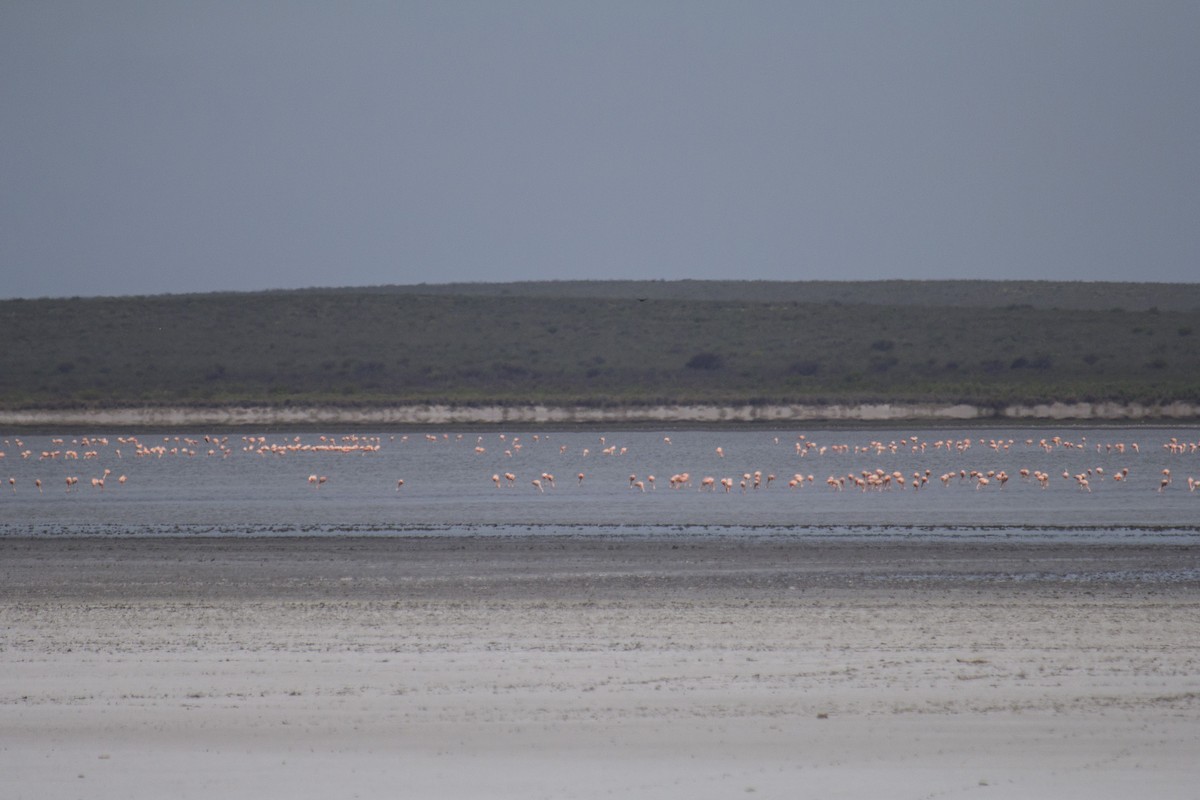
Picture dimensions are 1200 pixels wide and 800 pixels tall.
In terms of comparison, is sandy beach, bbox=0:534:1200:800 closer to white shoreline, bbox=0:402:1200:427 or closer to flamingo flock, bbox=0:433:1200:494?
flamingo flock, bbox=0:433:1200:494

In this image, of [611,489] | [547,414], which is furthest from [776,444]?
[611,489]

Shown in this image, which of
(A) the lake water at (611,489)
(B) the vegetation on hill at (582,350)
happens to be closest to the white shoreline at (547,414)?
(B) the vegetation on hill at (582,350)

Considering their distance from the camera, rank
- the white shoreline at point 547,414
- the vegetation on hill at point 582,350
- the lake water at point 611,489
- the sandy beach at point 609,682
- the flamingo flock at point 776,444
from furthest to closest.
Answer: the vegetation on hill at point 582,350
the white shoreline at point 547,414
the flamingo flock at point 776,444
the lake water at point 611,489
the sandy beach at point 609,682

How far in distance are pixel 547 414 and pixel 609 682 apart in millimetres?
48154

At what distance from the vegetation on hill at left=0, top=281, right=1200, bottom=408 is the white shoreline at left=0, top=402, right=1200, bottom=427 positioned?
675 millimetres

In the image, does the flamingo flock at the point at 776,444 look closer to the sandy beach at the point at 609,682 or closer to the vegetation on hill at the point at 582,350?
the sandy beach at the point at 609,682

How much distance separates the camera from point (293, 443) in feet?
150

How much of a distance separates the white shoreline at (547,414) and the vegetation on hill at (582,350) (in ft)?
2.22

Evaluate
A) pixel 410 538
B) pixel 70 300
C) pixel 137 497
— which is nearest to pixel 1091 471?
pixel 410 538

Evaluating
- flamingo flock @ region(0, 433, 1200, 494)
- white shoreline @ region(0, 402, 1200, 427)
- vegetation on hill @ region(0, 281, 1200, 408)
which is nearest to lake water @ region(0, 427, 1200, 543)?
flamingo flock @ region(0, 433, 1200, 494)

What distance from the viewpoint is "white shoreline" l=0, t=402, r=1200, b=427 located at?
52906 mm

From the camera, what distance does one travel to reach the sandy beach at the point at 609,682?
727 centimetres

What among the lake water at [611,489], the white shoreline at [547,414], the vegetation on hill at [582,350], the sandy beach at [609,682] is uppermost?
the vegetation on hill at [582,350]

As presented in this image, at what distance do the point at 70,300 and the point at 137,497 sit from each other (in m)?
73.5
